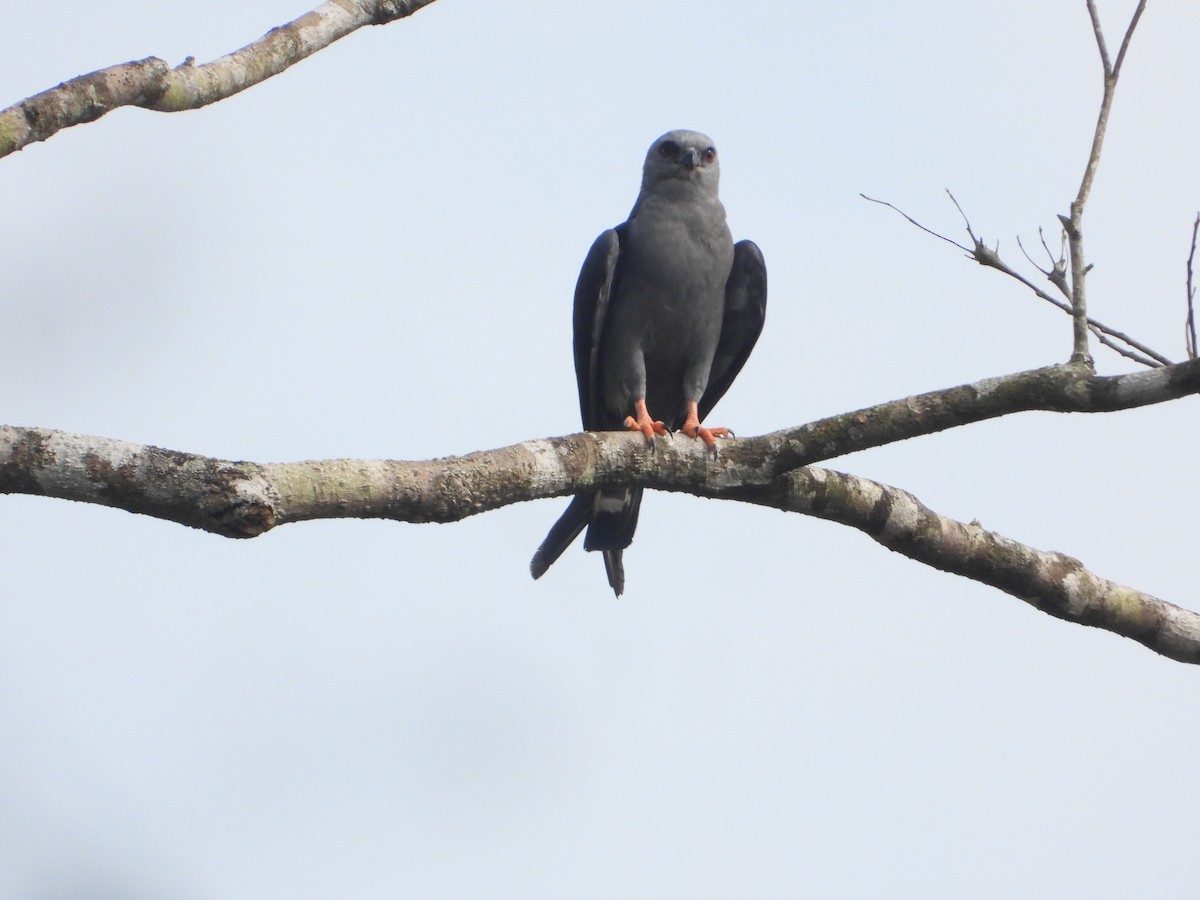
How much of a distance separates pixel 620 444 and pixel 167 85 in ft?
5.67

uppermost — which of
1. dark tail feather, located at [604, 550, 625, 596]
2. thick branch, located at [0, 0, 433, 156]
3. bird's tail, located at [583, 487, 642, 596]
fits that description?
thick branch, located at [0, 0, 433, 156]

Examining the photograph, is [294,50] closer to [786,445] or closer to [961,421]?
[786,445]

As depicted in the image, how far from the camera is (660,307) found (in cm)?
641

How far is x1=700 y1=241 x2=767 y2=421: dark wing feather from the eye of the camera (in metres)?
6.73

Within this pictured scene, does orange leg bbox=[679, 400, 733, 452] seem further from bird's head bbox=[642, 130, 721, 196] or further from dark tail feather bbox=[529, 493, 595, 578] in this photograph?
bird's head bbox=[642, 130, 721, 196]

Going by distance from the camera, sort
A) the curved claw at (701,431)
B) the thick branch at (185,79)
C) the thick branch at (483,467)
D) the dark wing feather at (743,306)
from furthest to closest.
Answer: the dark wing feather at (743,306)
the curved claw at (701,431)
the thick branch at (185,79)
the thick branch at (483,467)

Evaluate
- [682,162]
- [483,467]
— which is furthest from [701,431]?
[682,162]

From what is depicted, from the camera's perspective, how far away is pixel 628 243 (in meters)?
6.60

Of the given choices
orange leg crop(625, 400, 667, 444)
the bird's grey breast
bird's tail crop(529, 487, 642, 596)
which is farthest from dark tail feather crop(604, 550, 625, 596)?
the bird's grey breast

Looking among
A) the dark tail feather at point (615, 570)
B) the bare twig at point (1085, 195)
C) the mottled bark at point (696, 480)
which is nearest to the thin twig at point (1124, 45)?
the bare twig at point (1085, 195)

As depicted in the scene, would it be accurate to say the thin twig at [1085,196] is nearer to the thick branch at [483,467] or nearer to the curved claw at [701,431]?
the thick branch at [483,467]

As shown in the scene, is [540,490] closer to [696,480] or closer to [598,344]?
[696,480]

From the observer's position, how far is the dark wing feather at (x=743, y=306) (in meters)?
6.73

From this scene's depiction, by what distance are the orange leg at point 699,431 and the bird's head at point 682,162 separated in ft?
4.26
